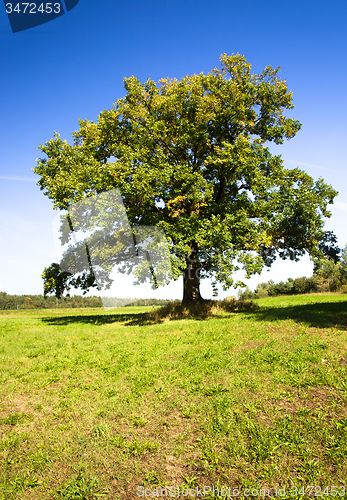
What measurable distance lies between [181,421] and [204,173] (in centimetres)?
1765

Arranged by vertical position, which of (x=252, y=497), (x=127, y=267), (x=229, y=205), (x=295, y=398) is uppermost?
(x=229, y=205)

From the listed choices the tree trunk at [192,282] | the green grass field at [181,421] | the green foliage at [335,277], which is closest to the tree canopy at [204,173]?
the tree trunk at [192,282]

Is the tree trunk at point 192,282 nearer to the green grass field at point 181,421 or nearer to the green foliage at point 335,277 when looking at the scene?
the green grass field at point 181,421

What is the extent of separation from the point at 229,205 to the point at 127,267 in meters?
8.75

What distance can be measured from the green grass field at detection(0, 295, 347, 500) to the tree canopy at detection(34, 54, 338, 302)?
846 cm

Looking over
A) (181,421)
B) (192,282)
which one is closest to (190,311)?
(192,282)

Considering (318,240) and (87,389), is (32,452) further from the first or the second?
(318,240)

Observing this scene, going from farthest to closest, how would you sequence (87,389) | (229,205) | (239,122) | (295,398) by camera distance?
(239,122) → (229,205) → (87,389) → (295,398)

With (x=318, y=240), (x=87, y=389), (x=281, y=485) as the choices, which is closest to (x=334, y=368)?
(x=281, y=485)

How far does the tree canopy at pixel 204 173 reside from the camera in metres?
16.6

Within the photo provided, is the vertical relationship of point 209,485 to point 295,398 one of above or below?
below

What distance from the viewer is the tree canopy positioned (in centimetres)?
1661

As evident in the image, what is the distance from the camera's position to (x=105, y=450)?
172 inches

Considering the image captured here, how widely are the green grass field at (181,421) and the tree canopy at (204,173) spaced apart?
846cm
